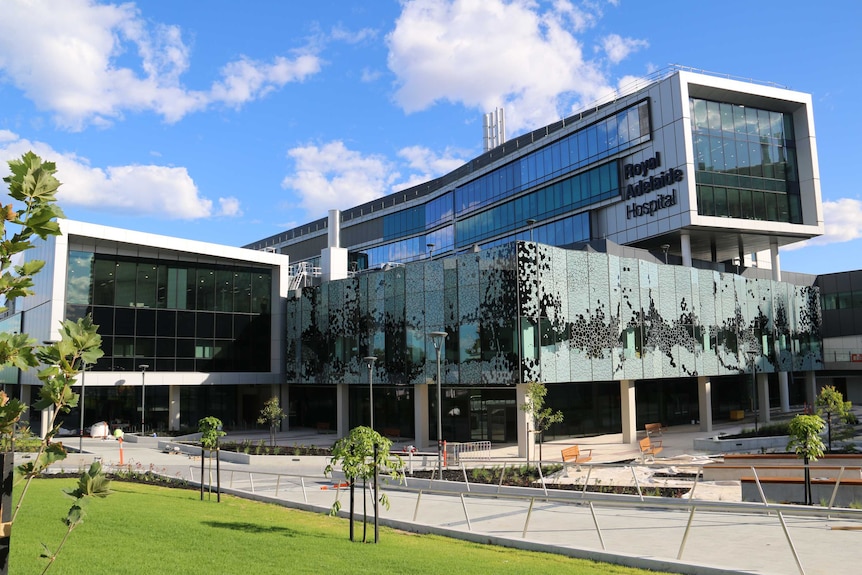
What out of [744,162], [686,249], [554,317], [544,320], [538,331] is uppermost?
[744,162]

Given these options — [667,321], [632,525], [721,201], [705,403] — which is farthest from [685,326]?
[632,525]

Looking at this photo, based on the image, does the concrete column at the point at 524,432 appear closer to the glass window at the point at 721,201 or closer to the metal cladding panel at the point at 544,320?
the metal cladding panel at the point at 544,320

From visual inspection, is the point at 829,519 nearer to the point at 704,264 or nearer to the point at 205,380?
the point at 704,264

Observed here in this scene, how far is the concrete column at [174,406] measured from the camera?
50.2 meters

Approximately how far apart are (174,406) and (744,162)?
47.6 metres

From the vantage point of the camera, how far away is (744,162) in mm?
51625

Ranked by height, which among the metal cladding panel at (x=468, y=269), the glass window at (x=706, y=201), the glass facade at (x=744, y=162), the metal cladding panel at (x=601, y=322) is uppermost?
the glass facade at (x=744, y=162)

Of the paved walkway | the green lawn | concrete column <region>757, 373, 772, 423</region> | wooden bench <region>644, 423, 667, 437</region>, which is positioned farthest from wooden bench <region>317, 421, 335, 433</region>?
the green lawn

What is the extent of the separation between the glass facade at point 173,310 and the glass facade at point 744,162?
35.2 m

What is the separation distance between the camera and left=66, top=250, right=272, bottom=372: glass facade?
151 feet

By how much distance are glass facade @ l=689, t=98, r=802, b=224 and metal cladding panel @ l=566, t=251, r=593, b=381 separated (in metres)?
16.0

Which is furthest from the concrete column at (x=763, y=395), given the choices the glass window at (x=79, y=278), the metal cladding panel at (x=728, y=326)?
the glass window at (x=79, y=278)

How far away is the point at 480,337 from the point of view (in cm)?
3691

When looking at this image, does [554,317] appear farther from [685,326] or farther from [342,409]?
[342,409]
